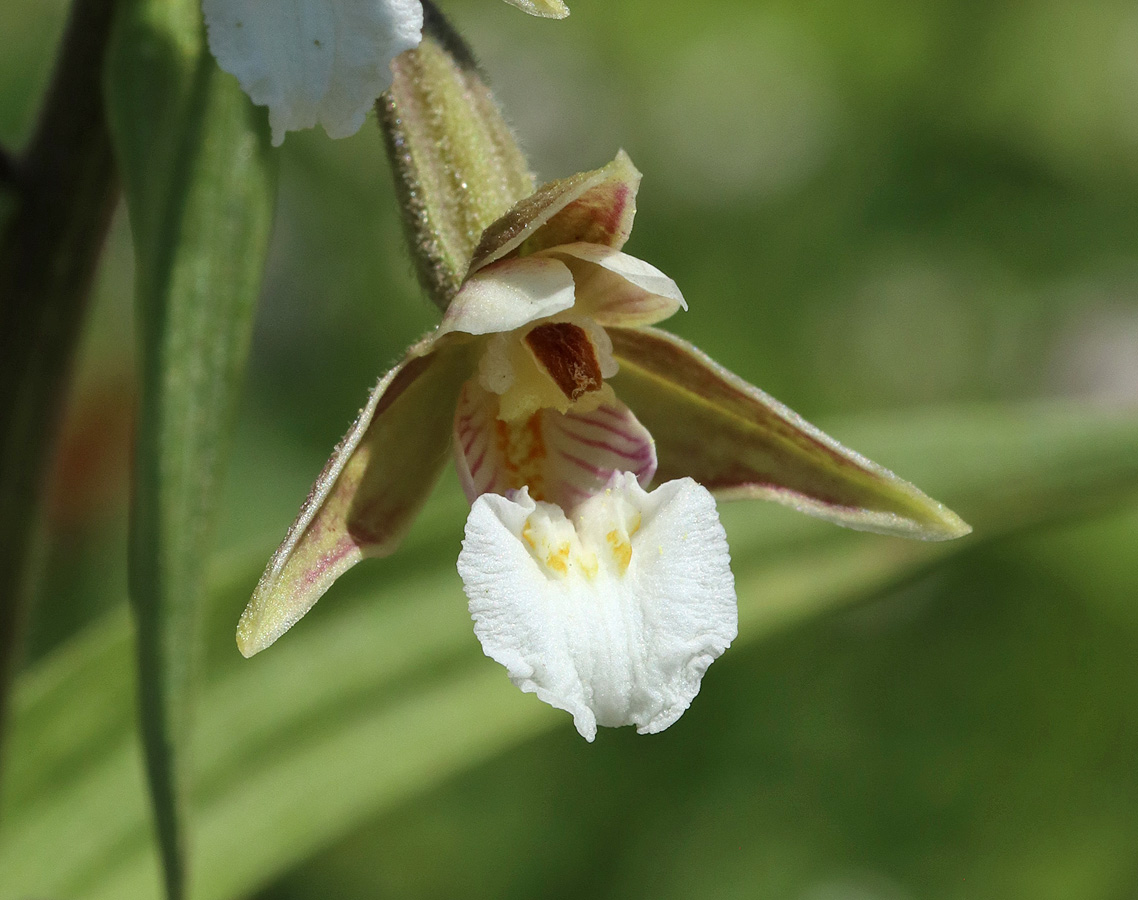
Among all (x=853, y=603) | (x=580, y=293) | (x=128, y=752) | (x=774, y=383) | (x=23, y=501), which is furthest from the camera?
(x=774, y=383)

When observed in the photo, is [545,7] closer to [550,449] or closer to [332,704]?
[550,449]

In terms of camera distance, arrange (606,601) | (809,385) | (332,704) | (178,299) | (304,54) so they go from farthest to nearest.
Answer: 1. (809,385)
2. (332,704)
3. (178,299)
4. (606,601)
5. (304,54)

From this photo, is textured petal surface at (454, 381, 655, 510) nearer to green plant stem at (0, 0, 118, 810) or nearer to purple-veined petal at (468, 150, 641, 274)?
purple-veined petal at (468, 150, 641, 274)

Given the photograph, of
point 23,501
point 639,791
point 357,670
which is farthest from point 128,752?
point 639,791

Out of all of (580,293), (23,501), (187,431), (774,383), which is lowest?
(774,383)

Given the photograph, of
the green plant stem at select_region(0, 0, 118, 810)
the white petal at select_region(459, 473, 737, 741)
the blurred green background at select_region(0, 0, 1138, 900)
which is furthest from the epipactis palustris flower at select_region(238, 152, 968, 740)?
the blurred green background at select_region(0, 0, 1138, 900)

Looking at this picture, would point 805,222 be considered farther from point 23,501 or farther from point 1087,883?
point 23,501

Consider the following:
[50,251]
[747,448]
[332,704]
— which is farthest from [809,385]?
[50,251]

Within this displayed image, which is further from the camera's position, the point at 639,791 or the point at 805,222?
the point at 805,222
